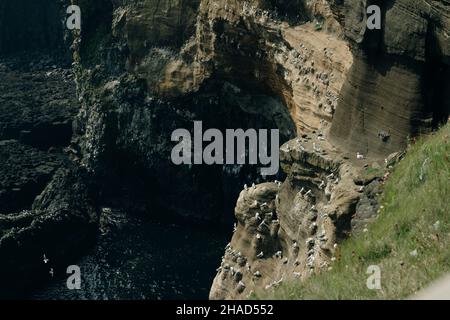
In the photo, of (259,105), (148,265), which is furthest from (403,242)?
(259,105)

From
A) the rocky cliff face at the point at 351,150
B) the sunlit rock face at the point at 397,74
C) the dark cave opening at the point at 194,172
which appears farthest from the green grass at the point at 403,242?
the dark cave opening at the point at 194,172

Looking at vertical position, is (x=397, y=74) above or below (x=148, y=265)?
above

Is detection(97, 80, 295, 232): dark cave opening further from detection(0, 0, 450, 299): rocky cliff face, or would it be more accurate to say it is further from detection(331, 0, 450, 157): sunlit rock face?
detection(331, 0, 450, 157): sunlit rock face

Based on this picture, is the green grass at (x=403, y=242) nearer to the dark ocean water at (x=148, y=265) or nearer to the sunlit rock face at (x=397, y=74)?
the sunlit rock face at (x=397, y=74)

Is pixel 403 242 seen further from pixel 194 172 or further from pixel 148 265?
pixel 194 172

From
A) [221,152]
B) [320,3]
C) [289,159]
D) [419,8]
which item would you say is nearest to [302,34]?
[320,3]
